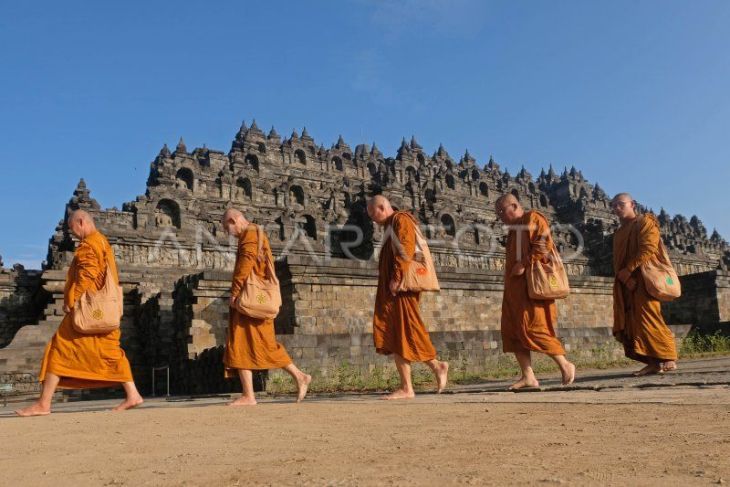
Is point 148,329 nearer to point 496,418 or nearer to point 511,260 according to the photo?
point 511,260

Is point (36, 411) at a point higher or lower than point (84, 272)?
lower

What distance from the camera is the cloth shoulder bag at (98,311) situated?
17.2 feet

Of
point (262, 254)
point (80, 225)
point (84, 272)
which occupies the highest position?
point (80, 225)

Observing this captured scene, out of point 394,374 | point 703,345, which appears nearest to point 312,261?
point 394,374

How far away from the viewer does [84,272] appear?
5426 millimetres

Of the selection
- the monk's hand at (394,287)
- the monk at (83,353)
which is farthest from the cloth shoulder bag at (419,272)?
the monk at (83,353)

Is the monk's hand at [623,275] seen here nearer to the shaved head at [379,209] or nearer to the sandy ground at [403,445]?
the sandy ground at [403,445]

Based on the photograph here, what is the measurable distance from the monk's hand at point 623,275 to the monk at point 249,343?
11.5ft

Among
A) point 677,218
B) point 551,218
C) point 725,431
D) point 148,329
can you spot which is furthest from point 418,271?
point 677,218

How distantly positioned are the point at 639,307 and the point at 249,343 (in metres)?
3.99

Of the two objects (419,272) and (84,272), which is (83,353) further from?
(419,272)

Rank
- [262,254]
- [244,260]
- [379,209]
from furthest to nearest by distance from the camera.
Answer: [379,209], [262,254], [244,260]

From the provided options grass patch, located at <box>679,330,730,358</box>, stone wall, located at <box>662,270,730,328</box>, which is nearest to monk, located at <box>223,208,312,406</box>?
grass patch, located at <box>679,330,730,358</box>

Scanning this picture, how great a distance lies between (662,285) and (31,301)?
59.1ft
